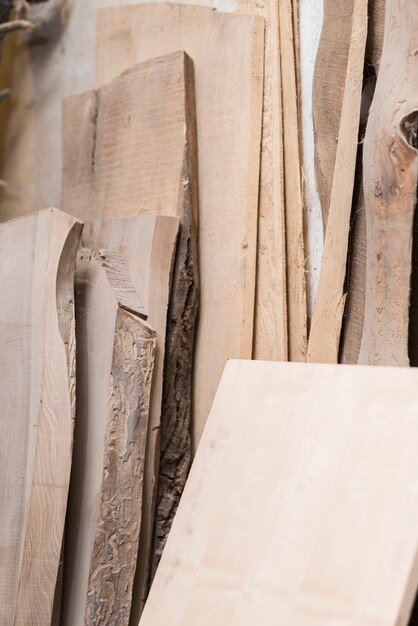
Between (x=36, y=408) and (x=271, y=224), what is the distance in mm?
570

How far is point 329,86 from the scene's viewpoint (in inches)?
53.9

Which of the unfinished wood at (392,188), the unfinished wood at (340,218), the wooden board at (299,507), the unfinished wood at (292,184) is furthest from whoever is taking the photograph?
the unfinished wood at (292,184)

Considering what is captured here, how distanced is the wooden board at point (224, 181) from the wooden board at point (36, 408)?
0.95 feet

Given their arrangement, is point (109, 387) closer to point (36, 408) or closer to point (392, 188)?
point (36, 408)

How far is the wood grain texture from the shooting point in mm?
1308

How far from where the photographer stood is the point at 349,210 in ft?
4.26

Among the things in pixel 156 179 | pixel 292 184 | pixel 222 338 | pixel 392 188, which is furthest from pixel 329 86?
pixel 222 338

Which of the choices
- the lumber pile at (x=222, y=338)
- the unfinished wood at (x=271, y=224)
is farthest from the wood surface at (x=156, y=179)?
the unfinished wood at (x=271, y=224)

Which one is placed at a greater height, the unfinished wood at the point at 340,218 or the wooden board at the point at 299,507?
the unfinished wood at the point at 340,218

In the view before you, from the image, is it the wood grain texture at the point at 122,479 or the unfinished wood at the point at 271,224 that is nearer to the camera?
the wood grain texture at the point at 122,479

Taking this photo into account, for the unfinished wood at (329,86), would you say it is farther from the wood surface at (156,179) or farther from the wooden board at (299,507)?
the wooden board at (299,507)

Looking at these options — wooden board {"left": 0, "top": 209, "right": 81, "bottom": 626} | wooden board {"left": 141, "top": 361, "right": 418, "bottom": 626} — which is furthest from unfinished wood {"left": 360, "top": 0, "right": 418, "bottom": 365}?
wooden board {"left": 0, "top": 209, "right": 81, "bottom": 626}

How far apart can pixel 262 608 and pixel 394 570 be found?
0.65 ft

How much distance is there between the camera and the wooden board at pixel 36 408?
51.6 inches
